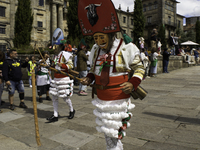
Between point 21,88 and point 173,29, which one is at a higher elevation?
point 173,29

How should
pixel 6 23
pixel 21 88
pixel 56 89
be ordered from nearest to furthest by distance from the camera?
pixel 56 89, pixel 21 88, pixel 6 23

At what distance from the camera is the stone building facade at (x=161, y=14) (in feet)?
175

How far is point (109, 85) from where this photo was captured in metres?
2.37

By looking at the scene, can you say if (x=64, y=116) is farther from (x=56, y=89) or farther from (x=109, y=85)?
(x=109, y=85)

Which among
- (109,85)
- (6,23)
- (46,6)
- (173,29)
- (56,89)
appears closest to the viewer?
(109,85)

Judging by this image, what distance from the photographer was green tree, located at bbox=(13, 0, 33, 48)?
2629 centimetres

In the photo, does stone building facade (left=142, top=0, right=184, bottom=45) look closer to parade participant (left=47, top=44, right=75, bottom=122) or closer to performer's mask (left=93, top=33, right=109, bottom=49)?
parade participant (left=47, top=44, right=75, bottom=122)

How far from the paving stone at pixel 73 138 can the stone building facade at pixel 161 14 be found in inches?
2114

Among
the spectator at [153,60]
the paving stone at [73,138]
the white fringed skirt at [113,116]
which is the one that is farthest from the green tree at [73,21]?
the white fringed skirt at [113,116]

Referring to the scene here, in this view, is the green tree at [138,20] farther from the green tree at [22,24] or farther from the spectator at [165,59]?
the spectator at [165,59]

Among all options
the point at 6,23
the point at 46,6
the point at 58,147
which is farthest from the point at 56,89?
the point at 46,6

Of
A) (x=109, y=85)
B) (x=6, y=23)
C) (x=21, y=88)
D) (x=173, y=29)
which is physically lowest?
(x=21, y=88)

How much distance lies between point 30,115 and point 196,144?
426cm

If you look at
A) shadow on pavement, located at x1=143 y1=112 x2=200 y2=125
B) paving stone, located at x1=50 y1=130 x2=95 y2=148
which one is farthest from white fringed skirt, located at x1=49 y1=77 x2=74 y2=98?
shadow on pavement, located at x1=143 y1=112 x2=200 y2=125
